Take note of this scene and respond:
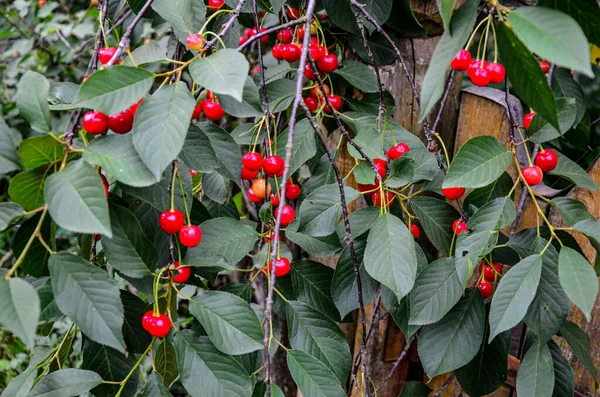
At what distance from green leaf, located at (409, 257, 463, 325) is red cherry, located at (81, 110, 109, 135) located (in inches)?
24.8

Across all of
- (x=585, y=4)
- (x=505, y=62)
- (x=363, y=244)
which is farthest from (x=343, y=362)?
(x=585, y=4)

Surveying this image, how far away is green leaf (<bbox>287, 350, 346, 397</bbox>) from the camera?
921 mm

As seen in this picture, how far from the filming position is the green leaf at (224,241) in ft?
3.26

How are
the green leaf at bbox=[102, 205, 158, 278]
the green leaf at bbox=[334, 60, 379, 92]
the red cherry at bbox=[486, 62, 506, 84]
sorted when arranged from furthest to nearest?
the green leaf at bbox=[334, 60, 379, 92], the red cherry at bbox=[486, 62, 506, 84], the green leaf at bbox=[102, 205, 158, 278]

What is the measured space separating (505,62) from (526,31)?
0.09 meters

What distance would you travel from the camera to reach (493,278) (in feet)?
3.77

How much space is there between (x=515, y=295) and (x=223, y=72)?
22.9 inches

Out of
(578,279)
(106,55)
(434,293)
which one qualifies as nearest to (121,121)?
(106,55)

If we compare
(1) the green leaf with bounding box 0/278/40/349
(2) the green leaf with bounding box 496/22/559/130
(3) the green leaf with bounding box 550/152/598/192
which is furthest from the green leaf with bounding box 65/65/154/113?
(3) the green leaf with bounding box 550/152/598/192

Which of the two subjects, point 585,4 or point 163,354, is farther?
point 163,354

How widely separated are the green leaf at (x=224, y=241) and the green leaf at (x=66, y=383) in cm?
26

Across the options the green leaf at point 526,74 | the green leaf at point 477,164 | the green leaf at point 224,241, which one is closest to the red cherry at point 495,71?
the green leaf at point 477,164

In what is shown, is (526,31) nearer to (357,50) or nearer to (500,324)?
(500,324)

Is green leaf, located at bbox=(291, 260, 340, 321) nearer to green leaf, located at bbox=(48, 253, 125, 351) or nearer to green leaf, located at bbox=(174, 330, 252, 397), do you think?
green leaf, located at bbox=(174, 330, 252, 397)
